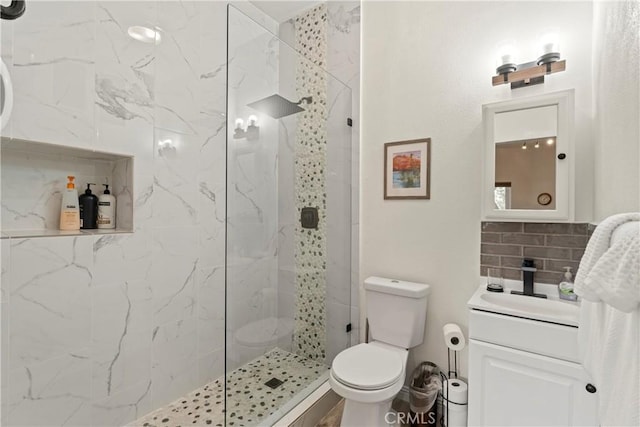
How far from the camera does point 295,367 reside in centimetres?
193

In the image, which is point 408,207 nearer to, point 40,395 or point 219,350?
point 219,350

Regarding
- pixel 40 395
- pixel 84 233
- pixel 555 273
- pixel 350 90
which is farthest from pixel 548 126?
pixel 40 395

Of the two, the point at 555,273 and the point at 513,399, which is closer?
the point at 513,399

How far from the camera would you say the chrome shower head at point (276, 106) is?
5.43 feet

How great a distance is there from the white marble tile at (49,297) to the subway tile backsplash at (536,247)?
2.21m

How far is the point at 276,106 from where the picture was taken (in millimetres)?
1750

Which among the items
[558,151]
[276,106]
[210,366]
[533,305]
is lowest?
[210,366]

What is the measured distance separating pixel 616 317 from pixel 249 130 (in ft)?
5.13

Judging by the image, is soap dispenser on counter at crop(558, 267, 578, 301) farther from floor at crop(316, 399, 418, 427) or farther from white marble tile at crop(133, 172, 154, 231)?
white marble tile at crop(133, 172, 154, 231)

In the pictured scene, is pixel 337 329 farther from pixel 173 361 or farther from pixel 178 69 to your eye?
pixel 178 69

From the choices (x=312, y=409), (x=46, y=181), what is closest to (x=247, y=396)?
(x=312, y=409)

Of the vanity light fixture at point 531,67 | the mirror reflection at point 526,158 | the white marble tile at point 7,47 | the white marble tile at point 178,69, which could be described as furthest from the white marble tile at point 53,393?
the vanity light fixture at point 531,67

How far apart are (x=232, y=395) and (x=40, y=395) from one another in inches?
34.5

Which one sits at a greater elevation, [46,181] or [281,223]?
[46,181]
